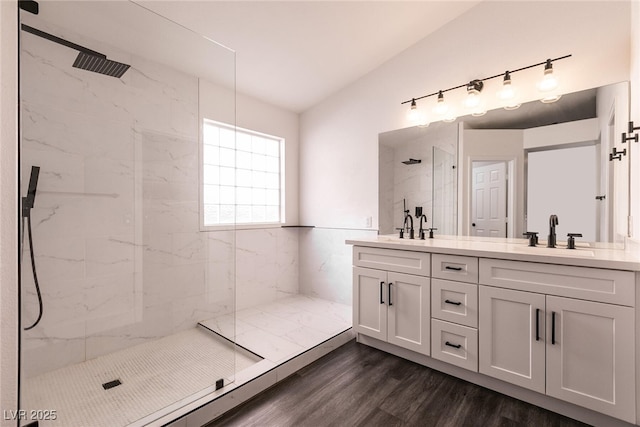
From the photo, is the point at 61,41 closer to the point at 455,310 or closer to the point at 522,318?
the point at 455,310

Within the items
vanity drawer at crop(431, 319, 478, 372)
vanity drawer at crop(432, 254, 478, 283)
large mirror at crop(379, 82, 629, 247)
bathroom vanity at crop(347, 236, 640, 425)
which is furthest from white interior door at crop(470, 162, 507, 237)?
vanity drawer at crop(431, 319, 478, 372)

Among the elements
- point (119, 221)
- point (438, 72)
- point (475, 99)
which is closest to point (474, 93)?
point (475, 99)

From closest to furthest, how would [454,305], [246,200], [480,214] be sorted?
[454,305]
[480,214]
[246,200]

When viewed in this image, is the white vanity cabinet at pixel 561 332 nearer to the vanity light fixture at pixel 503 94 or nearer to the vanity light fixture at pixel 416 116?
the vanity light fixture at pixel 503 94

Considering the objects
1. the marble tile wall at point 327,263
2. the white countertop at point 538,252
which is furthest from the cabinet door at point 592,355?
the marble tile wall at point 327,263

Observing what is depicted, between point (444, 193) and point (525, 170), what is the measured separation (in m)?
0.59

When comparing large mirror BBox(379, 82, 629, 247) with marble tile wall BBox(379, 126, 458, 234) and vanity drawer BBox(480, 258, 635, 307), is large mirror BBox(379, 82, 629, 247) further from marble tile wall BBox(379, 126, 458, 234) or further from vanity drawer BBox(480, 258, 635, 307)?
vanity drawer BBox(480, 258, 635, 307)

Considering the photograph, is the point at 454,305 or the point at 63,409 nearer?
the point at 63,409

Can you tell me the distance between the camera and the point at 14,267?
Answer: 0.94 m

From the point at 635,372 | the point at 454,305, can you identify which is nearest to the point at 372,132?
the point at 454,305

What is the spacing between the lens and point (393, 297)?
208 centimetres

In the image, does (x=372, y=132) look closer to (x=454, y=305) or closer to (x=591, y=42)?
(x=591, y=42)

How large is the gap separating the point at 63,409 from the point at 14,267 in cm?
109

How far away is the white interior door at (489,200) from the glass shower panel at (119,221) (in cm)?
209
